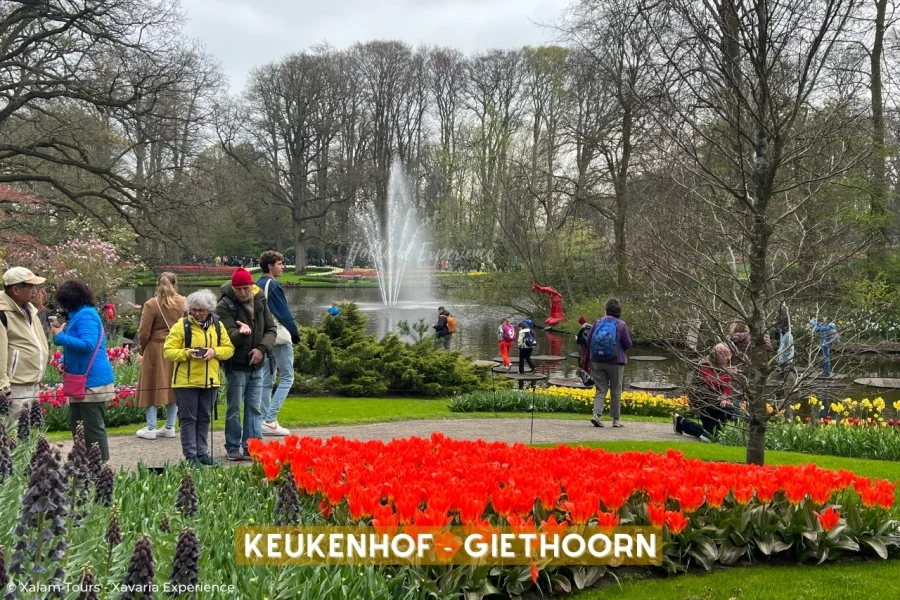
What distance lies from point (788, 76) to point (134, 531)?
19.6ft

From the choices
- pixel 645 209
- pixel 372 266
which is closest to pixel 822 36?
pixel 645 209

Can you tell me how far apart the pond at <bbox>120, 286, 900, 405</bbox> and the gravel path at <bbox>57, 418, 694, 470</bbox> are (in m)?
1.99

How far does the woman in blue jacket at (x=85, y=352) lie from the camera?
6.14 meters

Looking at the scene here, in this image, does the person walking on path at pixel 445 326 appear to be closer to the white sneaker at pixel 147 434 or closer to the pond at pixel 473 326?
the pond at pixel 473 326

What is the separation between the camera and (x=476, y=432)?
10547mm

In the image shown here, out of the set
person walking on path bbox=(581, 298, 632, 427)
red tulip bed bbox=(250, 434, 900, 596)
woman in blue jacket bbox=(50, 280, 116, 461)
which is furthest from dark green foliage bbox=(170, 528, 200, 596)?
person walking on path bbox=(581, 298, 632, 427)

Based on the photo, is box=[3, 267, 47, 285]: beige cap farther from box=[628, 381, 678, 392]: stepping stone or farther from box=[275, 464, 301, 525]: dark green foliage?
box=[628, 381, 678, 392]: stepping stone

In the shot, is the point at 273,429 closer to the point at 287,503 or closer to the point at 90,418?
the point at 90,418

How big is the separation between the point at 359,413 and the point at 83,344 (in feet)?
20.1

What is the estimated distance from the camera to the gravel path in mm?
8570

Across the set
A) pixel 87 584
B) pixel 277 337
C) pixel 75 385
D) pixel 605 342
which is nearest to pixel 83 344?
pixel 75 385

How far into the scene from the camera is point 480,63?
51.5 metres

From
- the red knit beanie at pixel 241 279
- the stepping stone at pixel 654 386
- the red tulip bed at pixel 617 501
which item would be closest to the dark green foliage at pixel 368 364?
the stepping stone at pixel 654 386

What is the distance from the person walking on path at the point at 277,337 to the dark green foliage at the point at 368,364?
16.2 feet
